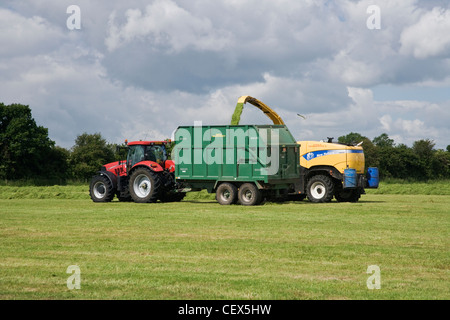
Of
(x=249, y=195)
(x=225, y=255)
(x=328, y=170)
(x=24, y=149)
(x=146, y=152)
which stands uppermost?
(x=24, y=149)

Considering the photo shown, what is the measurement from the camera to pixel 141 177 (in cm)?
2328

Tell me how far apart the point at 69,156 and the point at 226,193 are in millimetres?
50732

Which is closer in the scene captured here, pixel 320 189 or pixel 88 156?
pixel 320 189

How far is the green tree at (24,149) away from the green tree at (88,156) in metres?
1.65

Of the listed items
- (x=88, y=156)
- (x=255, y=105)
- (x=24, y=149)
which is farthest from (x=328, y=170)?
(x=88, y=156)

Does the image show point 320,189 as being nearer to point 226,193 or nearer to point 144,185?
point 226,193

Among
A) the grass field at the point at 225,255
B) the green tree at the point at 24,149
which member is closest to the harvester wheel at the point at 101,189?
the grass field at the point at 225,255

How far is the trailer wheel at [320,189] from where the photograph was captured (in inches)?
897

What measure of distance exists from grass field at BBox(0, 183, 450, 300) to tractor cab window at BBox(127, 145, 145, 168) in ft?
20.8

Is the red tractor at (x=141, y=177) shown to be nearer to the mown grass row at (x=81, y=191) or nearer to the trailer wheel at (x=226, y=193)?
the trailer wheel at (x=226, y=193)

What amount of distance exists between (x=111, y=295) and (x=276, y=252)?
3844 millimetres
